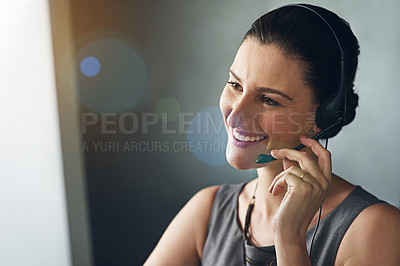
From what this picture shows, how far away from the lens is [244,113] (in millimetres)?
868

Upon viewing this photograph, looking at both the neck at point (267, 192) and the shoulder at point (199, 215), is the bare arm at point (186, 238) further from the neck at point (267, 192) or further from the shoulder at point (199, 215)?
the neck at point (267, 192)

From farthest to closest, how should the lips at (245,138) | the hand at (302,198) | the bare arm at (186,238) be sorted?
the bare arm at (186,238), the lips at (245,138), the hand at (302,198)

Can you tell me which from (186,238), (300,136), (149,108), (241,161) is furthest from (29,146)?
(300,136)

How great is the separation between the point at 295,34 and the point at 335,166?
456 millimetres

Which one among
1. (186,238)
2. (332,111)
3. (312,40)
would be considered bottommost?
(186,238)

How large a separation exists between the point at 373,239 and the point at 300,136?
10.8 inches

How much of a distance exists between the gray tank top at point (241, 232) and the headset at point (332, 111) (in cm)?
16

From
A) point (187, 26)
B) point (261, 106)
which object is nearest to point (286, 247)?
point (261, 106)

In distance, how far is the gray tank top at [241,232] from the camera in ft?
2.81

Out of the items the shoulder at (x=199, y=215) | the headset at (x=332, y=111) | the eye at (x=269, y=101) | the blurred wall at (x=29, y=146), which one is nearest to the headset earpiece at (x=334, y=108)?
the headset at (x=332, y=111)

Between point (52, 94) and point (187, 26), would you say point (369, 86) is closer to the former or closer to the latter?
point (187, 26)

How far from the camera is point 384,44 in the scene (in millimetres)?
975

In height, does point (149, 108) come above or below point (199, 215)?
above

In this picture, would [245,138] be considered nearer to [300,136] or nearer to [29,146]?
[300,136]
